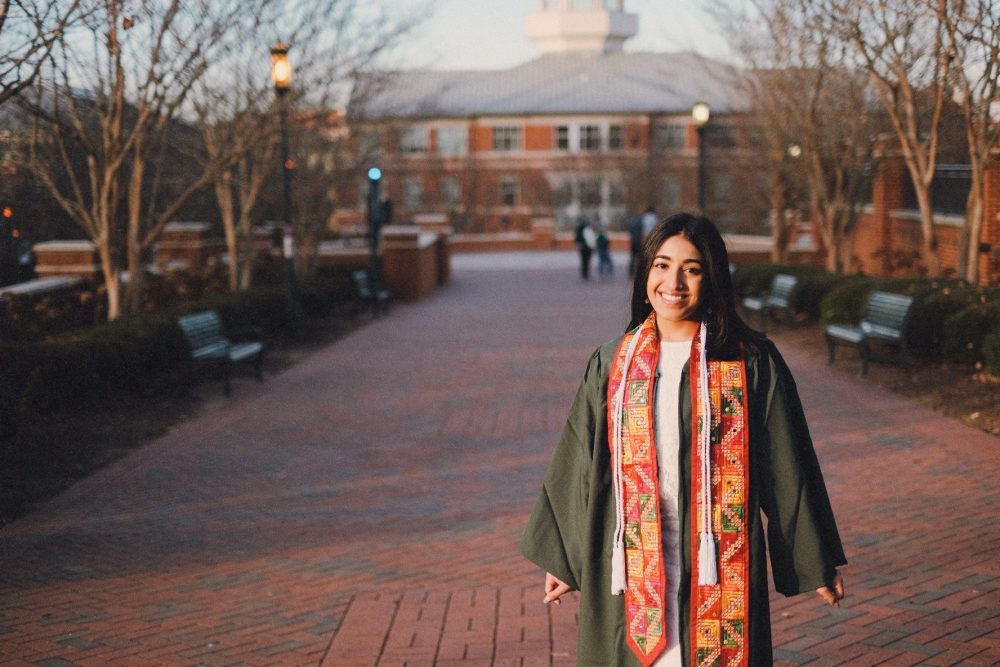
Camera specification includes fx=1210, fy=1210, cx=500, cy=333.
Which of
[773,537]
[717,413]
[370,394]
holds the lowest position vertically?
[370,394]

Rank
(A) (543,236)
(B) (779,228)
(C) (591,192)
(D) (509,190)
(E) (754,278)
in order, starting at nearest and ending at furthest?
(E) (754,278)
(B) (779,228)
(A) (543,236)
(C) (591,192)
(D) (509,190)

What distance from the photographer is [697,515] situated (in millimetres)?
2996

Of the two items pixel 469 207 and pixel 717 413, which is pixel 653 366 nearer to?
pixel 717 413

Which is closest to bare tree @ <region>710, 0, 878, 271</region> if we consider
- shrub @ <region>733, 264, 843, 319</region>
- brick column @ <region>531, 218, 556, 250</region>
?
shrub @ <region>733, 264, 843, 319</region>

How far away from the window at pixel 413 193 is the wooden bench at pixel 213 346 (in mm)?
45200

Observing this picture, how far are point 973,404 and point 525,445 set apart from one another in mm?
3726

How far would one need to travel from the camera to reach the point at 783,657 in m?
4.64

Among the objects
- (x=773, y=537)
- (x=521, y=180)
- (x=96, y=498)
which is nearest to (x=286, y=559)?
(x=96, y=498)

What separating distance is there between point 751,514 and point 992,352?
770 cm

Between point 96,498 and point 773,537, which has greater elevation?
point 773,537

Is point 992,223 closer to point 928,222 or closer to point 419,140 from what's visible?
point 928,222

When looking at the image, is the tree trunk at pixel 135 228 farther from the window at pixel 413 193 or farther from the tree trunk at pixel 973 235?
the window at pixel 413 193

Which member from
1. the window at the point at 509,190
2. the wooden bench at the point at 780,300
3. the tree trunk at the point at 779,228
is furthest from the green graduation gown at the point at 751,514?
the window at the point at 509,190

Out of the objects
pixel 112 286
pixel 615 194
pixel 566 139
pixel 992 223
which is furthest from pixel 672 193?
pixel 112 286
